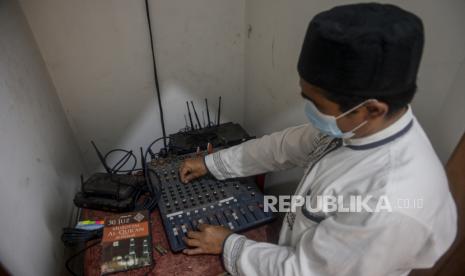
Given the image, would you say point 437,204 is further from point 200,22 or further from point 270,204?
point 200,22

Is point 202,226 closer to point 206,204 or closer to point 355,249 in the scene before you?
point 206,204

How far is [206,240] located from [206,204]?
0.14 m

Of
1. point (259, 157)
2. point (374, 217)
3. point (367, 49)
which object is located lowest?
point (259, 157)

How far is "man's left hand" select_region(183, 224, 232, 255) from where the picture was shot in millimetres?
765

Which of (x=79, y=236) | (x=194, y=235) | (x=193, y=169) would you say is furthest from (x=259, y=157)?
(x=79, y=236)

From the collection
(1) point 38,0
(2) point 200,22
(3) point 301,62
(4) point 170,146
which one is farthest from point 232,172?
(1) point 38,0

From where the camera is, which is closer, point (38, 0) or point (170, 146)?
point (38, 0)

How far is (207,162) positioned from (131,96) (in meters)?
0.51

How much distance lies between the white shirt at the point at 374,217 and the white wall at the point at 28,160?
54cm

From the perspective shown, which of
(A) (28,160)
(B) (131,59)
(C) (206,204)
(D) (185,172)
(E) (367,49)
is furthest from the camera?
(B) (131,59)

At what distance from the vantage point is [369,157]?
1.88 ft

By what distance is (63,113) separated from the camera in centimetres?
113

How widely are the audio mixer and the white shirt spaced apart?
0.16 metres

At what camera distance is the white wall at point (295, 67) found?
0.58m
